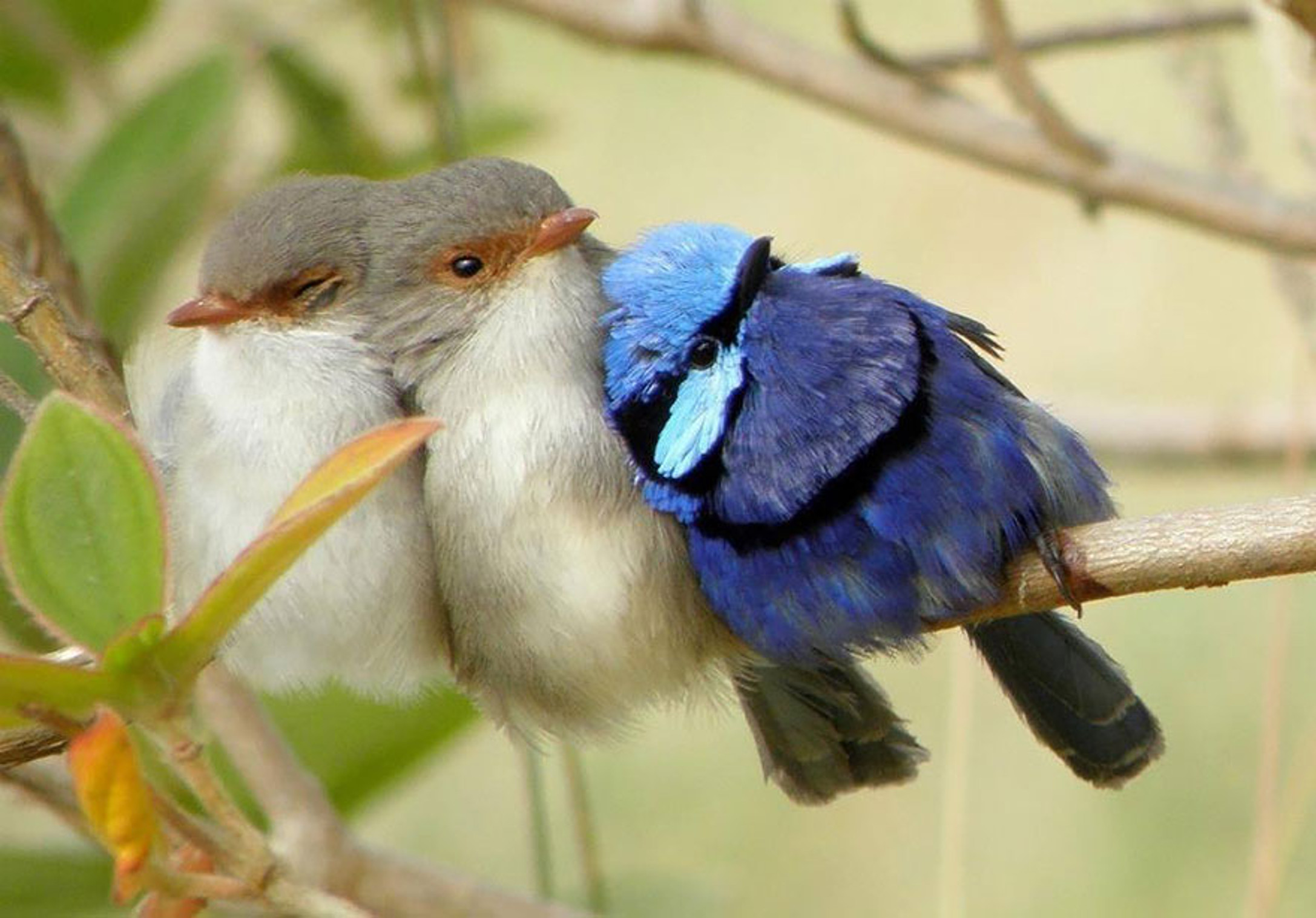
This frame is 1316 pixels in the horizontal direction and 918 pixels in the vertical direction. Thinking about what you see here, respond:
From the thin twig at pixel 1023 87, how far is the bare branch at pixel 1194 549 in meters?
0.86

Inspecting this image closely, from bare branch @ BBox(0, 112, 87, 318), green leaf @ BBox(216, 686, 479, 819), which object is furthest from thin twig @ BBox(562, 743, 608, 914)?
bare branch @ BBox(0, 112, 87, 318)

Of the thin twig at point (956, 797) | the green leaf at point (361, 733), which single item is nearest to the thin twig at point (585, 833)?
the green leaf at point (361, 733)

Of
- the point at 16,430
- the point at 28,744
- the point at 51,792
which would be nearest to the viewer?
the point at 28,744

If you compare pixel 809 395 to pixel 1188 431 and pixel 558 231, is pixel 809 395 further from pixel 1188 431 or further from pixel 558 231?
pixel 1188 431

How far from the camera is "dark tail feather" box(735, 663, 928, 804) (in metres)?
1.78

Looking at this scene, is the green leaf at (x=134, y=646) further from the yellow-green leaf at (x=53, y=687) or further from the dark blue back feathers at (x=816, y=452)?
the dark blue back feathers at (x=816, y=452)

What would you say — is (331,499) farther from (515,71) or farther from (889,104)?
(515,71)

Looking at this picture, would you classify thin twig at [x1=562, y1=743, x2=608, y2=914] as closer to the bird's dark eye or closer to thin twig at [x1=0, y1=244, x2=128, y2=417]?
the bird's dark eye

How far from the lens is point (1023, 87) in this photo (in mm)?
2209

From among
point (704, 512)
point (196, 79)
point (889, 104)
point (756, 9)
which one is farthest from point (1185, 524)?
point (756, 9)

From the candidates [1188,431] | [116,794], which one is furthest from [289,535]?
[1188,431]

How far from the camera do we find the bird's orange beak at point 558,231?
165cm

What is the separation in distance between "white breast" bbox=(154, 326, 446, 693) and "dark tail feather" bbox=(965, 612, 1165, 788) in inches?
19.8

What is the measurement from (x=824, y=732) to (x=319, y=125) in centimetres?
137
